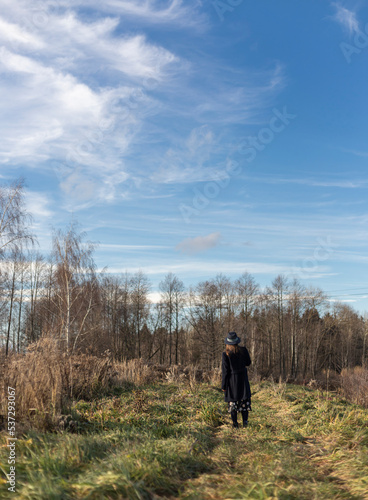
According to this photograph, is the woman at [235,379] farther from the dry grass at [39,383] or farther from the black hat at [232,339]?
the dry grass at [39,383]

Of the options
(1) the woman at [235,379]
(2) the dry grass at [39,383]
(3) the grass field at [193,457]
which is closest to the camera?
(3) the grass field at [193,457]

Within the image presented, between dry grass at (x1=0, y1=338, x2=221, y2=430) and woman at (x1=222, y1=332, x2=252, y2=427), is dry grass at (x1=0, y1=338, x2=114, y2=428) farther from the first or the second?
woman at (x1=222, y1=332, x2=252, y2=427)

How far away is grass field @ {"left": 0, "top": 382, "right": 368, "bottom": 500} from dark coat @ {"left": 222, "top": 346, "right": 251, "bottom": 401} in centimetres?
57

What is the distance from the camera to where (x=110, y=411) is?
724cm

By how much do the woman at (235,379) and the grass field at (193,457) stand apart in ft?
1.17

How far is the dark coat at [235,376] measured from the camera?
7020 mm

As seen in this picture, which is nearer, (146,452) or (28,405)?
(146,452)

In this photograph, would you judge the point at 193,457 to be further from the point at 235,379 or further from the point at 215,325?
the point at 215,325

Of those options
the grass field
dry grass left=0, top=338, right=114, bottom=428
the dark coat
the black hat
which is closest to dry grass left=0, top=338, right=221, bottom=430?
dry grass left=0, top=338, right=114, bottom=428

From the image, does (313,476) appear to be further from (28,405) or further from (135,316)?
(135,316)

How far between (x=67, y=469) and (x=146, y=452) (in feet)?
Result: 2.81

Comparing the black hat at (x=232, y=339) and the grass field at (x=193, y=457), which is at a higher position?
the black hat at (x=232, y=339)

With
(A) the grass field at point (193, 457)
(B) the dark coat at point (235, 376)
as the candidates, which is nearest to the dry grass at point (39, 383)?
(A) the grass field at point (193, 457)

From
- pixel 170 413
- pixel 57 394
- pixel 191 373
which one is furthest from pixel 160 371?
pixel 57 394
